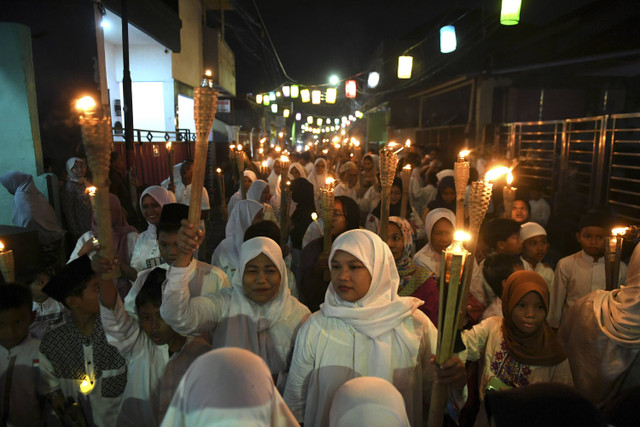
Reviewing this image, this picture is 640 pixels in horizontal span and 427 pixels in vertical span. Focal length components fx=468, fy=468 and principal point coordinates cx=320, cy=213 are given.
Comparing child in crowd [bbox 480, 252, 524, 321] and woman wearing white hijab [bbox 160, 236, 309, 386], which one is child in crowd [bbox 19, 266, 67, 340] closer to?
woman wearing white hijab [bbox 160, 236, 309, 386]

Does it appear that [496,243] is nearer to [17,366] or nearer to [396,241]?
[396,241]

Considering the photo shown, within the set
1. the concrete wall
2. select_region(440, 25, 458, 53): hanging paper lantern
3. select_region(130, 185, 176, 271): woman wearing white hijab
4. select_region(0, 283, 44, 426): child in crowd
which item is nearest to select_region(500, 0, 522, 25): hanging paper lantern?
select_region(440, 25, 458, 53): hanging paper lantern

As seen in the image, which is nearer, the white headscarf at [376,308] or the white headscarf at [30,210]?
the white headscarf at [376,308]

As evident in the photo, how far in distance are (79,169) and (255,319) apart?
16.0ft

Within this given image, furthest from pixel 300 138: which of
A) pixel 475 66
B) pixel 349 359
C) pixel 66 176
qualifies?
pixel 349 359

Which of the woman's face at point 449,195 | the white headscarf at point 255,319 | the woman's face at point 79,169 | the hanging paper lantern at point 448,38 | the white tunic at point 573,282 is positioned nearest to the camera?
the white headscarf at point 255,319

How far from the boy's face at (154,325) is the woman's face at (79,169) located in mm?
4490

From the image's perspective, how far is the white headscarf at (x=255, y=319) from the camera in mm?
2705

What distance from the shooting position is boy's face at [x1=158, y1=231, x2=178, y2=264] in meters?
3.28

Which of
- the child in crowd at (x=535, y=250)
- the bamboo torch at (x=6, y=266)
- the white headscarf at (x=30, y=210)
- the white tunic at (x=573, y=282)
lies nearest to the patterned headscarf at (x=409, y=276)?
the child in crowd at (x=535, y=250)

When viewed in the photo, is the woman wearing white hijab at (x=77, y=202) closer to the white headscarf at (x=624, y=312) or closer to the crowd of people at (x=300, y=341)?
the crowd of people at (x=300, y=341)

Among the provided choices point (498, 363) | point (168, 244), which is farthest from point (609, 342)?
point (168, 244)

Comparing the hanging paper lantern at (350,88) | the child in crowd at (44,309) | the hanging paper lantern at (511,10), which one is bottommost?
the child in crowd at (44,309)

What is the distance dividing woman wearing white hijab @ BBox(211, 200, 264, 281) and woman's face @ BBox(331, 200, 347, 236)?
2.79ft
